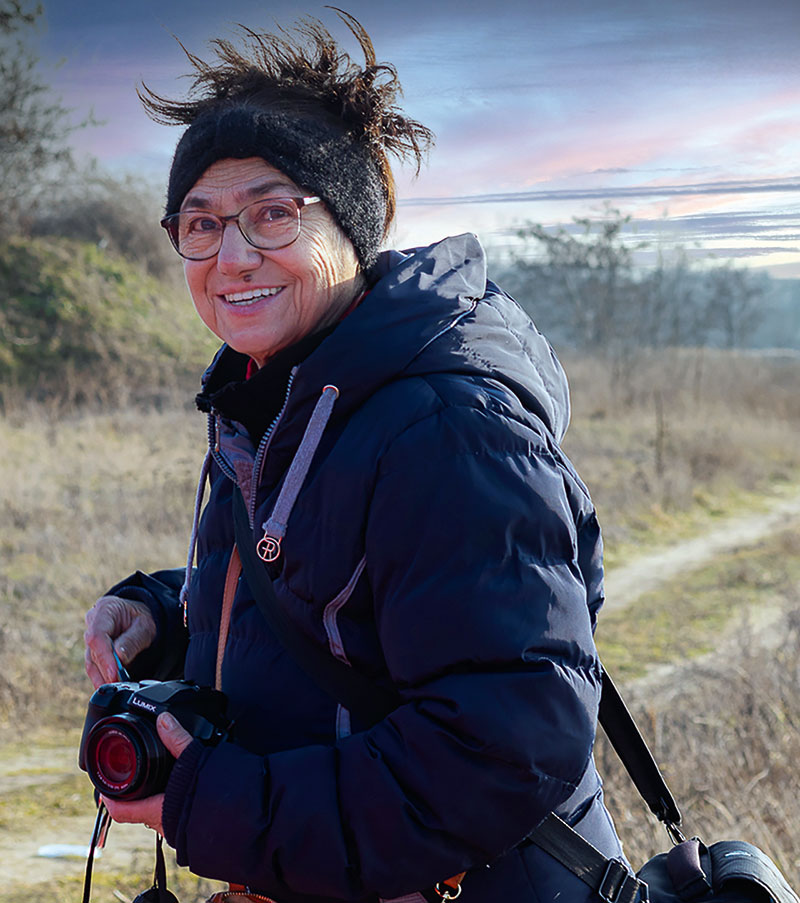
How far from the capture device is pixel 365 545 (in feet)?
4.15

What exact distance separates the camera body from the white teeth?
0.62m

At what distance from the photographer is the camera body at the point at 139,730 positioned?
51.5 inches

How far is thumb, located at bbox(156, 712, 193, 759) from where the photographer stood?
1312 mm

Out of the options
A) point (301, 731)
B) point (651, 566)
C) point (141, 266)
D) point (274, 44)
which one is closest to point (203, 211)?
point (274, 44)

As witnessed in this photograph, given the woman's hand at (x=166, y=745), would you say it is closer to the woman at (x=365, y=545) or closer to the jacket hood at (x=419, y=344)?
the woman at (x=365, y=545)

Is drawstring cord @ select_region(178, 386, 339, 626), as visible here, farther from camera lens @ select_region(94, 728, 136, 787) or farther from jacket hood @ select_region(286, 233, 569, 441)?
camera lens @ select_region(94, 728, 136, 787)

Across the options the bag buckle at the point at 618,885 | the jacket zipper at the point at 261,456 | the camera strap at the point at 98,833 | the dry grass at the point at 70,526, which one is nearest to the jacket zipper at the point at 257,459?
the jacket zipper at the point at 261,456

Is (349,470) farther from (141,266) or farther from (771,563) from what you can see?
(141,266)

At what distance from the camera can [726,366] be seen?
2111 centimetres

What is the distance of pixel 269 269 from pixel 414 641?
690 mm

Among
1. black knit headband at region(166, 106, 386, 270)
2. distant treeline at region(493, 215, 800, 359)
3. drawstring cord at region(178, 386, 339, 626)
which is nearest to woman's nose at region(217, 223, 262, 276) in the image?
black knit headband at region(166, 106, 386, 270)

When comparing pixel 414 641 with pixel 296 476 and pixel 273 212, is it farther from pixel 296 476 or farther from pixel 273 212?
pixel 273 212

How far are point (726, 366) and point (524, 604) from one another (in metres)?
21.2

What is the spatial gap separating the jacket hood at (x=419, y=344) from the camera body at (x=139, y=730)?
0.42m
